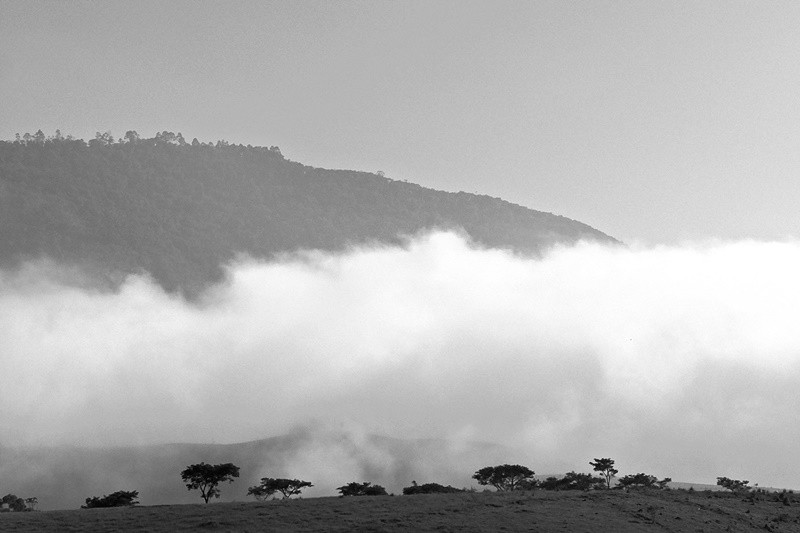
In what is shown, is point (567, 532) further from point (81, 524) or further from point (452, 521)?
point (81, 524)

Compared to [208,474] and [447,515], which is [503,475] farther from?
[447,515]

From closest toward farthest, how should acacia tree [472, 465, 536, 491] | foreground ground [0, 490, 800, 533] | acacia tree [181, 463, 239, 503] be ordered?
foreground ground [0, 490, 800, 533]
acacia tree [181, 463, 239, 503]
acacia tree [472, 465, 536, 491]

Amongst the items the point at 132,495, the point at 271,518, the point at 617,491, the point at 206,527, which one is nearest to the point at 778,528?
the point at 617,491

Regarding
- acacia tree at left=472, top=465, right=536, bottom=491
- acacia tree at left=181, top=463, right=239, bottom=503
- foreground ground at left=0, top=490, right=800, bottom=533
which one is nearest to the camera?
foreground ground at left=0, top=490, right=800, bottom=533

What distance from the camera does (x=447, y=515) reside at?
7662 cm

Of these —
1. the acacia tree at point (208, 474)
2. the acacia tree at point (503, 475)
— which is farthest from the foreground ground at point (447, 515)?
the acacia tree at point (503, 475)

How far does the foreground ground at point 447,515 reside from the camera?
72312 millimetres

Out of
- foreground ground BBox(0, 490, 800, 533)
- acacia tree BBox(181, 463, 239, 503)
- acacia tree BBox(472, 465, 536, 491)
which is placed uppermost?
acacia tree BBox(472, 465, 536, 491)

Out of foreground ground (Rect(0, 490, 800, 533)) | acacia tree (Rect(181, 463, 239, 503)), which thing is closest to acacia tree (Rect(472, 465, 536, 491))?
acacia tree (Rect(181, 463, 239, 503))

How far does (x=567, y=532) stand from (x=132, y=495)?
64.1 meters

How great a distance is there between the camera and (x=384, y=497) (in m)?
86.3

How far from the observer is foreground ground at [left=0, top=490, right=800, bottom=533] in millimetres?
72312

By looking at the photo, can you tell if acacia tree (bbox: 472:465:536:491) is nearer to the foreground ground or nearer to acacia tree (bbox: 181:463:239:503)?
acacia tree (bbox: 181:463:239:503)

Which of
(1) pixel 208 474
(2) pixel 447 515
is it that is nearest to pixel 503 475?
(1) pixel 208 474
